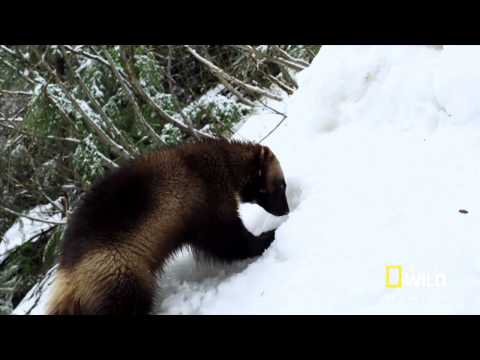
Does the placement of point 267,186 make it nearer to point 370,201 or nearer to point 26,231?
point 370,201

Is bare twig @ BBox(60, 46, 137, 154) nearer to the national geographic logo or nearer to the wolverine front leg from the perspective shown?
the wolverine front leg

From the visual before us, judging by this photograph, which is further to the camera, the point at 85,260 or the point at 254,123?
the point at 254,123

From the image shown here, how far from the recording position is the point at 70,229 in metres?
1.98

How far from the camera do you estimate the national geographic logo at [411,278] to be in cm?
148

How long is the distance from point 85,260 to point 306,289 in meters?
0.88

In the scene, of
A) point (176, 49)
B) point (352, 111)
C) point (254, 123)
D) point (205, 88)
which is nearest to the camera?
point (352, 111)

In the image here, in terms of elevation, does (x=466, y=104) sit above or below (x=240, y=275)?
above

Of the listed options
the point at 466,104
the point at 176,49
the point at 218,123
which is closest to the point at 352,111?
the point at 466,104

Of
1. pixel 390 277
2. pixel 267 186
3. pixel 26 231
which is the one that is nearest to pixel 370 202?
pixel 390 277

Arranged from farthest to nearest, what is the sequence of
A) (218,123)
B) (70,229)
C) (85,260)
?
1. (218,123)
2. (70,229)
3. (85,260)

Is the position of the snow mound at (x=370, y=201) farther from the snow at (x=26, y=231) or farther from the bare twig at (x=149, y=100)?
the snow at (x=26, y=231)

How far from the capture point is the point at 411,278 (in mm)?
1539
